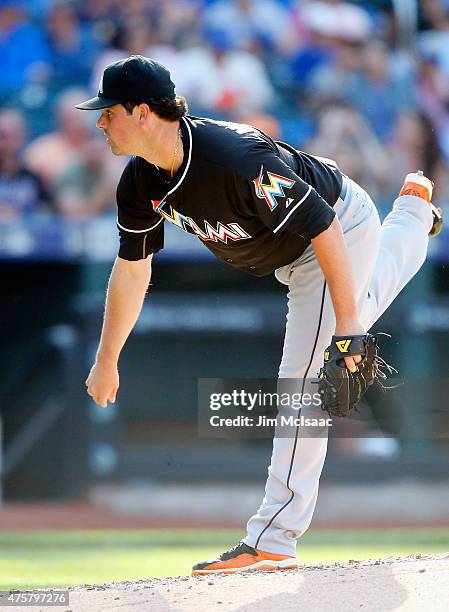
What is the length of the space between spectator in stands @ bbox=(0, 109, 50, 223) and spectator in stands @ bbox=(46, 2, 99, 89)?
1.59 ft

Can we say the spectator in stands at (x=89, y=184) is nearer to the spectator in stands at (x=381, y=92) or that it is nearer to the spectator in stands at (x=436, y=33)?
the spectator in stands at (x=381, y=92)

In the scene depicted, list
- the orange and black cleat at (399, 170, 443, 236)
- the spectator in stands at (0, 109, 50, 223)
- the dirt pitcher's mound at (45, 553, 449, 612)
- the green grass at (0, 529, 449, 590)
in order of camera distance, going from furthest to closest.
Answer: the spectator in stands at (0, 109, 50, 223) < the green grass at (0, 529, 449, 590) < the orange and black cleat at (399, 170, 443, 236) < the dirt pitcher's mound at (45, 553, 449, 612)

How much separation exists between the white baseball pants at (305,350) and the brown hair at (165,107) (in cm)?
65

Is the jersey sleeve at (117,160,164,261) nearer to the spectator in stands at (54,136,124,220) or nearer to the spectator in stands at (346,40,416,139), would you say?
the spectator in stands at (54,136,124,220)

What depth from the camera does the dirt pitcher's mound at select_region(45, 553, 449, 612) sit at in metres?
2.75

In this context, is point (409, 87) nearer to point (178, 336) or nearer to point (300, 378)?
point (178, 336)

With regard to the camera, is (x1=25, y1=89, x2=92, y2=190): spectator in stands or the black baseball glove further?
(x1=25, y1=89, x2=92, y2=190): spectator in stands

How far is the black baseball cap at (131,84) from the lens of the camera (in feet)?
9.96

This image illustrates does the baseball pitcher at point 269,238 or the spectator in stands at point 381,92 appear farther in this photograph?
the spectator in stands at point 381,92

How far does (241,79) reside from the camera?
7.97m

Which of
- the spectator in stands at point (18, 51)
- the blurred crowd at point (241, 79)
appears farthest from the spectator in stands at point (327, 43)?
the spectator in stands at point (18, 51)

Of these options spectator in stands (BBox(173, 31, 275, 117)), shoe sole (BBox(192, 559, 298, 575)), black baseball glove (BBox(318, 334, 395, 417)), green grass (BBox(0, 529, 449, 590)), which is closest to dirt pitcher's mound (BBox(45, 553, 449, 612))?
shoe sole (BBox(192, 559, 298, 575))

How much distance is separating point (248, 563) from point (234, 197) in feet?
3.92

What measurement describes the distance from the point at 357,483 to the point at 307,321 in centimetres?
457
